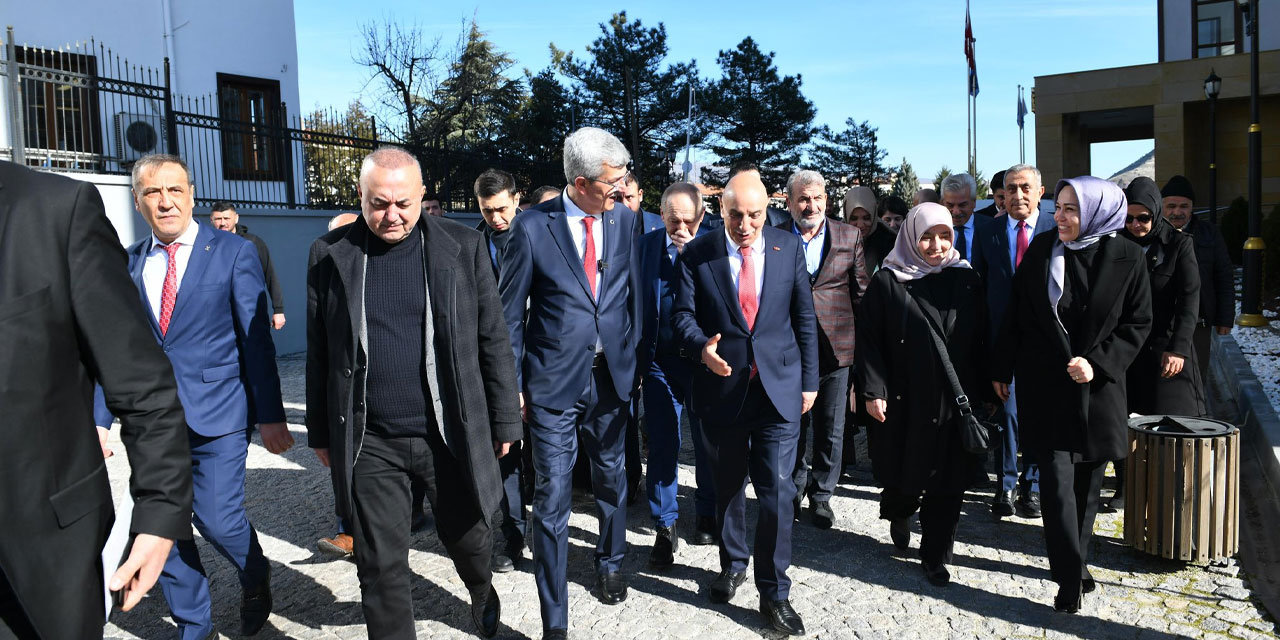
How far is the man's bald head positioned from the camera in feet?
14.3

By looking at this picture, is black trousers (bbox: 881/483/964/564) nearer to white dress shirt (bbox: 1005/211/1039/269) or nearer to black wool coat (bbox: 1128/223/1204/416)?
black wool coat (bbox: 1128/223/1204/416)

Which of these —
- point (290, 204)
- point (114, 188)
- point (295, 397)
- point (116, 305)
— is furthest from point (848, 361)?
point (290, 204)

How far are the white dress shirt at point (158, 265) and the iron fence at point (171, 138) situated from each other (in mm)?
8705

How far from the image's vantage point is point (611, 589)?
453 centimetres

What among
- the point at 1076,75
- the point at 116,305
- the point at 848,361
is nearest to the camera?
the point at 116,305

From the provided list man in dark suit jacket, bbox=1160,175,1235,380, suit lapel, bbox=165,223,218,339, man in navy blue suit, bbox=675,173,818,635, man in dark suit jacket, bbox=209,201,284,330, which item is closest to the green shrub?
man in dark suit jacket, bbox=1160,175,1235,380

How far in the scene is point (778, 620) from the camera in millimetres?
4160

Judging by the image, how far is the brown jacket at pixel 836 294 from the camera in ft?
18.8

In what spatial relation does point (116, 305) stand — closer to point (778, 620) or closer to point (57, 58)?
point (778, 620)

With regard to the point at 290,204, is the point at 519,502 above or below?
below

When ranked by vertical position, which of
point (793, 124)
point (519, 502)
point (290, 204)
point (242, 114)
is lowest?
point (519, 502)

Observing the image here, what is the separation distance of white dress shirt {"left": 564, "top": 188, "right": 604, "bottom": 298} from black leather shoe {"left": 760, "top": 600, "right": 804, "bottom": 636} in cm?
158

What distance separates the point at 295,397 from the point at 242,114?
996 cm

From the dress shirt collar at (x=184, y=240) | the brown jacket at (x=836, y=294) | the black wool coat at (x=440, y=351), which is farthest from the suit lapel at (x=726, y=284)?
the dress shirt collar at (x=184, y=240)
